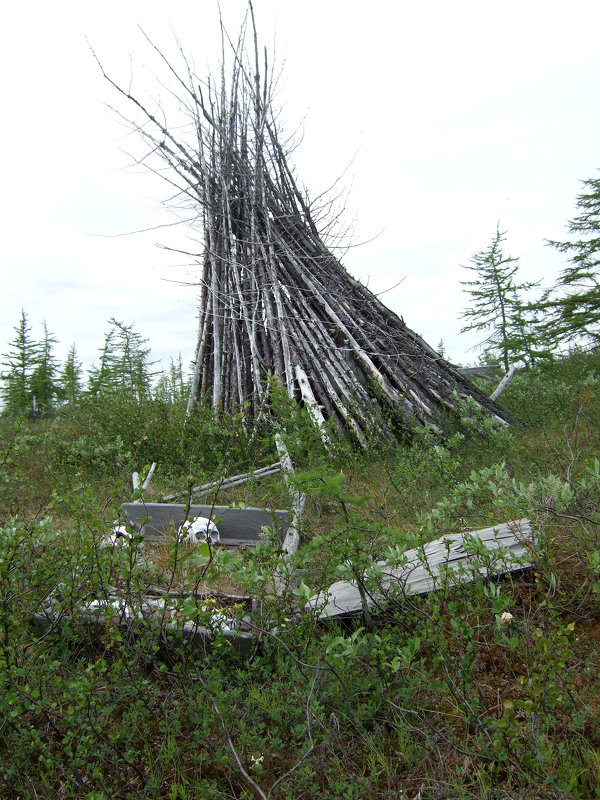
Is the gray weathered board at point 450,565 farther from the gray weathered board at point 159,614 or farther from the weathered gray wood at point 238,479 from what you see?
the weathered gray wood at point 238,479

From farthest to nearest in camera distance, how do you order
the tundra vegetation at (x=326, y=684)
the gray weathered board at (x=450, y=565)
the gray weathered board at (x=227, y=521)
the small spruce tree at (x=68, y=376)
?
the small spruce tree at (x=68, y=376), the gray weathered board at (x=227, y=521), the gray weathered board at (x=450, y=565), the tundra vegetation at (x=326, y=684)

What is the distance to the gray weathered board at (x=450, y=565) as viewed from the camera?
2.57 metres

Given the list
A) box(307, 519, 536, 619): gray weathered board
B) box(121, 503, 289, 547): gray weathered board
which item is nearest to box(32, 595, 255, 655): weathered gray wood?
box(307, 519, 536, 619): gray weathered board

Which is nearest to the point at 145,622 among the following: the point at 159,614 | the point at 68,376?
the point at 159,614

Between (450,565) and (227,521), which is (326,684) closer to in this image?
(450,565)

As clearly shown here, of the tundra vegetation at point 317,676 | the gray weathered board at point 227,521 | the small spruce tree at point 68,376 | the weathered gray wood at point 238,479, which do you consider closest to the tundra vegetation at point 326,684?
the tundra vegetation at point 317,676

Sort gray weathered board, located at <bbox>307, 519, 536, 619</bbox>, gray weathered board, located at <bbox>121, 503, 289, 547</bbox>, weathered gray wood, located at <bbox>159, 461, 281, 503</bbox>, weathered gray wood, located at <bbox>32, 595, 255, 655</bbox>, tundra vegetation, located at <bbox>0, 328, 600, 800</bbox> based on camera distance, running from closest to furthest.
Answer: tundra vegetation, located at <bbox>0, 328, 600, 800</bbox> < weathered gray wood, located at <bbox>32, 595, 255, 655</bbox> < gray weathered board, located at <bbox>307, 519, 536, 619</bbox> < gray weathered board, located at <bbox>121, 503, 289, 547</bbox> < weathered gray wood, located at <bbox>159, 461, 281, 503</bbox>

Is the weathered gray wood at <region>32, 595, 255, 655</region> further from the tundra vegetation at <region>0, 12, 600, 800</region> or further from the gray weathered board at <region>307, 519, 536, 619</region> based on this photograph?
the gray weathered board at <region>307, 519, 536, 619</region>

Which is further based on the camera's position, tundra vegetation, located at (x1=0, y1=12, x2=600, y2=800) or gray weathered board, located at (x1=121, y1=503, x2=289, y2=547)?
gray weathered board, located at (x1=121, y1=503, x2=289, y2=547)

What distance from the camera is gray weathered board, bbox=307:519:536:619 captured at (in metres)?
2.57

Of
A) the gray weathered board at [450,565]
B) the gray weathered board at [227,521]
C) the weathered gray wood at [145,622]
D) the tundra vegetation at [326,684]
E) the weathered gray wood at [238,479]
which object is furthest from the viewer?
the weathered gray wood at [238,479]

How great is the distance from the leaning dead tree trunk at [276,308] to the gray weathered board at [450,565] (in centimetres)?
290

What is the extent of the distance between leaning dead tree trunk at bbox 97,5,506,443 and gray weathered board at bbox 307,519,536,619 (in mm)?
2897

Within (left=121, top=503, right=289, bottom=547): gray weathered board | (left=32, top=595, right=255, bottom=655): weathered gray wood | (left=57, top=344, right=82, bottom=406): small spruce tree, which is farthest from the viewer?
(left=57, top=344, right=82, bottom=406): small spruce tree
